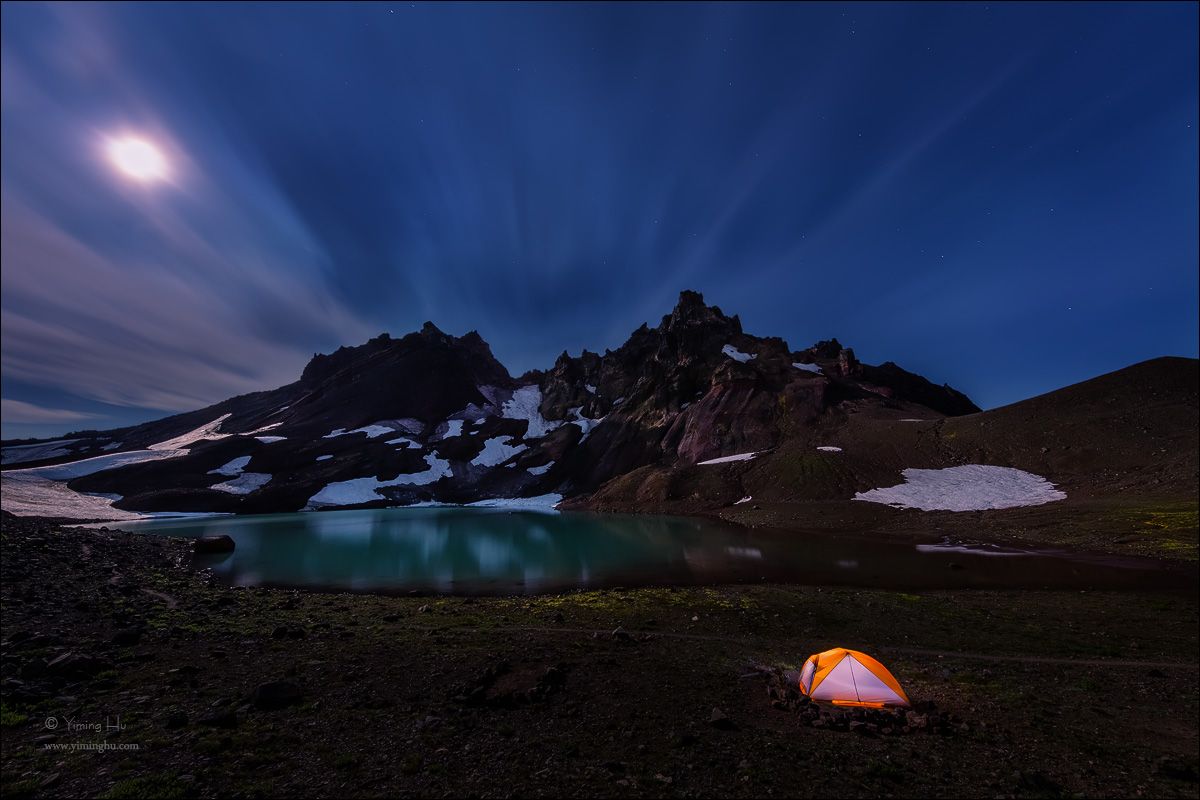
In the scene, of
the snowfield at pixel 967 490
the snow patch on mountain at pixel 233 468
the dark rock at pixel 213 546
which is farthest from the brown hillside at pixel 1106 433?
the snow patch on mountain at pixel 233 468

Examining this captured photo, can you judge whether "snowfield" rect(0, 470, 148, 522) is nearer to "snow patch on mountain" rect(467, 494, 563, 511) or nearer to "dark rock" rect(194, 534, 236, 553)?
"dark rock" rect(194, 534, 236, 553)

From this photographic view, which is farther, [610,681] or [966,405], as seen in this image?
[966,405]

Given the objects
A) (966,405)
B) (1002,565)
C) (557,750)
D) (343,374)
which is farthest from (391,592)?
(343,374)

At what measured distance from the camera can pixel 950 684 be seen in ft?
45.6

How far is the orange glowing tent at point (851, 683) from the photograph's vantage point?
12273mm

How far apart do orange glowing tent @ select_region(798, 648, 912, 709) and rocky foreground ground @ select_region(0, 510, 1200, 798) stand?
901mm

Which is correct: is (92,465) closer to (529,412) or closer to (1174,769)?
(529,412)

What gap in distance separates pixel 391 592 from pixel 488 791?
76.4 ft

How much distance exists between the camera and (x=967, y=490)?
196ft

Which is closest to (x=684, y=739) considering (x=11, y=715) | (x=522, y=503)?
(x=11, y=715)

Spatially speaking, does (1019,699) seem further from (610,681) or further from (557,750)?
(557,750)

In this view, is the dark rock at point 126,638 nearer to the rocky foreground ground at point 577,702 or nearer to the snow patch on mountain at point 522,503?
the rocky foreground ground at point 577,702

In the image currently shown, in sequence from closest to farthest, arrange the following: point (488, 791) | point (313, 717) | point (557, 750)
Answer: point (488, 791) → point (557, 750) → point (313, 717)

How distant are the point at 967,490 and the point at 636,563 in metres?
53.6
